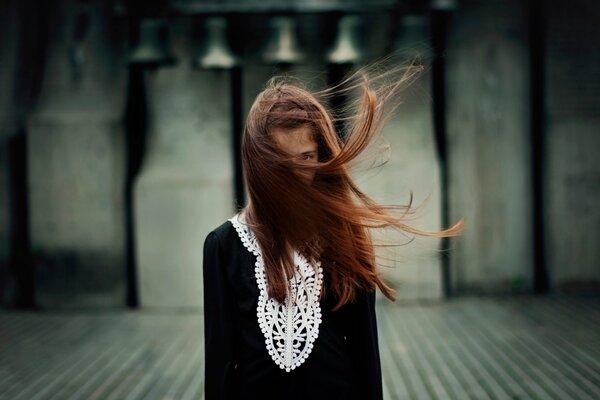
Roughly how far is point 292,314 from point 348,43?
20.2ft

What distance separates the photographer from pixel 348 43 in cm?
773

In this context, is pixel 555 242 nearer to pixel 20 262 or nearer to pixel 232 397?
pixel 20 262

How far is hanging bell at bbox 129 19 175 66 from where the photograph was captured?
25.4ft

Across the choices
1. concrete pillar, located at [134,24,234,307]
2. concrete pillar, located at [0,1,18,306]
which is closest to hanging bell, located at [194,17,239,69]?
concrete pillar, located at [134,24,234,307]

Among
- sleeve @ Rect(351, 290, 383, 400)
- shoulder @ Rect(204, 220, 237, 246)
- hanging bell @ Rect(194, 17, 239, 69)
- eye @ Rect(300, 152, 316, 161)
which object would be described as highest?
hanging bell @ Rect(194, 17, 239, 69)

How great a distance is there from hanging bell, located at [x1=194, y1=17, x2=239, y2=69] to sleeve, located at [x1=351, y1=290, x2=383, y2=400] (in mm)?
6082

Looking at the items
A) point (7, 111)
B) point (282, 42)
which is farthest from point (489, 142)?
point (7, 111)

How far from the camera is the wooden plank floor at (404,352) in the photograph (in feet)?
16.3

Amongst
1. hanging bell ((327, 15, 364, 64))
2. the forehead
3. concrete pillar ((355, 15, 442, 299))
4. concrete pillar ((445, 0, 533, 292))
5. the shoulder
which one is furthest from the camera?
concrete pillar ((445, 0, 533, 292))

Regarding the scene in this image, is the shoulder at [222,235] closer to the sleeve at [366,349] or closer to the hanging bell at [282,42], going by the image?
the sleeve at [366,349]

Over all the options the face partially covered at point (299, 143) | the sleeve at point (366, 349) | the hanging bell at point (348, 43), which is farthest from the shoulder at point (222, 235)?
the hanging bell at point (348, 43)

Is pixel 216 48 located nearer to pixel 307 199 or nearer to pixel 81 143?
pixel 81 143

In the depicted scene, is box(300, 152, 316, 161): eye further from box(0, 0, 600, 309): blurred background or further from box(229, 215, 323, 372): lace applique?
box(0, 0, 600, 309): blurred background

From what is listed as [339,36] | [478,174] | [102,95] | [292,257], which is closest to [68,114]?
[102,95]
